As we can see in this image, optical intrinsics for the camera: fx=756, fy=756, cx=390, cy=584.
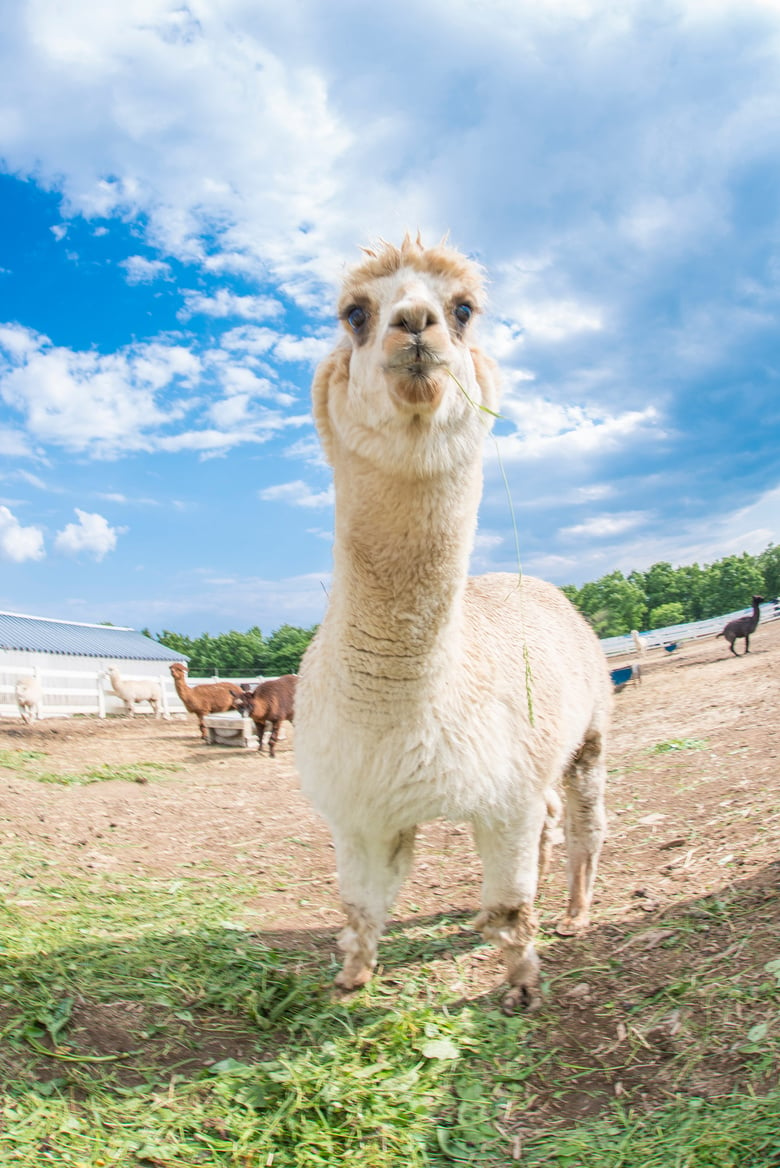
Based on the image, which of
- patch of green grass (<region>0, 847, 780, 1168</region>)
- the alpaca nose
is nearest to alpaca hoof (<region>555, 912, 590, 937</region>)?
patch of green grass (<region>0, 847, 780, 1168</region>)

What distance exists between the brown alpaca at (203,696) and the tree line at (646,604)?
2409 cm

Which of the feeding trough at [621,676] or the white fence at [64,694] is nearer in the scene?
the feeding trough at [621,676]

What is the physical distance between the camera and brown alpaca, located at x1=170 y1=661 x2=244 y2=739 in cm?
1634

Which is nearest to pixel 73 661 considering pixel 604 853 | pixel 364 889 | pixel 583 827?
pixel 604 853

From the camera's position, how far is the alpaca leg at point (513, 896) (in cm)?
316

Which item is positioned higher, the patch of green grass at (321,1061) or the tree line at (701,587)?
the tree line at (701,587)

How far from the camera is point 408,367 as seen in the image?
98.3 inches

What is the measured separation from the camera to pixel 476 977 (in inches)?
143

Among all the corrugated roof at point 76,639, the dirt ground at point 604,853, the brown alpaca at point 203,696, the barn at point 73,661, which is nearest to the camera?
the dirt ground at point 604,853

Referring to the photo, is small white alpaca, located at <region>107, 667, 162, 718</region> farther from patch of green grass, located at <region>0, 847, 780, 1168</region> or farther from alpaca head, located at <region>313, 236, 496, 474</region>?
alpaca head, located at <region>313, 236, 496, 474</region>

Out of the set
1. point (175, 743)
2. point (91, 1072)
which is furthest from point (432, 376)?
point (175, 743)

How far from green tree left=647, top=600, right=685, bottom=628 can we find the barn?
108ft

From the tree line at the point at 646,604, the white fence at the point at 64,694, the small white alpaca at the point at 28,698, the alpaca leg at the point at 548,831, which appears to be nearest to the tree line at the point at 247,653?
the tree line at the point at 646,604

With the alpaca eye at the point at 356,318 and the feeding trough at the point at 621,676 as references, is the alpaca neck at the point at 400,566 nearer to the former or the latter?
the alpaca eye at the point at 356,318
